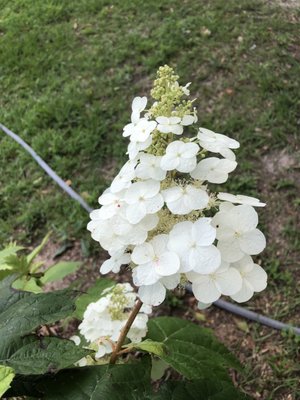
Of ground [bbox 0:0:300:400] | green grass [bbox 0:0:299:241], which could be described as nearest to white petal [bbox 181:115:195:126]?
ground [bbox 0:0:300:400]

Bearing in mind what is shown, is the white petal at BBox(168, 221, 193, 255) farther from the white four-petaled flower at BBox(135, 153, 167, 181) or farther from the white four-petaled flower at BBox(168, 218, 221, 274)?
the white four-petaled flower at BBox(135, 153, 167, 181)

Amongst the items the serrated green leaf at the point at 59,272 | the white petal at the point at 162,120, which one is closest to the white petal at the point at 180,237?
the white petal at the point at 162,120

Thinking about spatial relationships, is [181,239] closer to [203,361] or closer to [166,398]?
[166,398]

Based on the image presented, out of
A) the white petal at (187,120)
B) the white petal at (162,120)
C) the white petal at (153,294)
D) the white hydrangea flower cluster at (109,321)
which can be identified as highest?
the white petal at (162,120)

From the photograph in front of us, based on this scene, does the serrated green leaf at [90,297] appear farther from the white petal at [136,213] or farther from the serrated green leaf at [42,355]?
the white petal at [136,213]

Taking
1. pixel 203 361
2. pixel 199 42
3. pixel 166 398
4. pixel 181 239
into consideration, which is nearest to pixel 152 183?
pixel 181 239

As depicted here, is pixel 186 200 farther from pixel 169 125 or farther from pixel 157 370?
pixel 157 370
